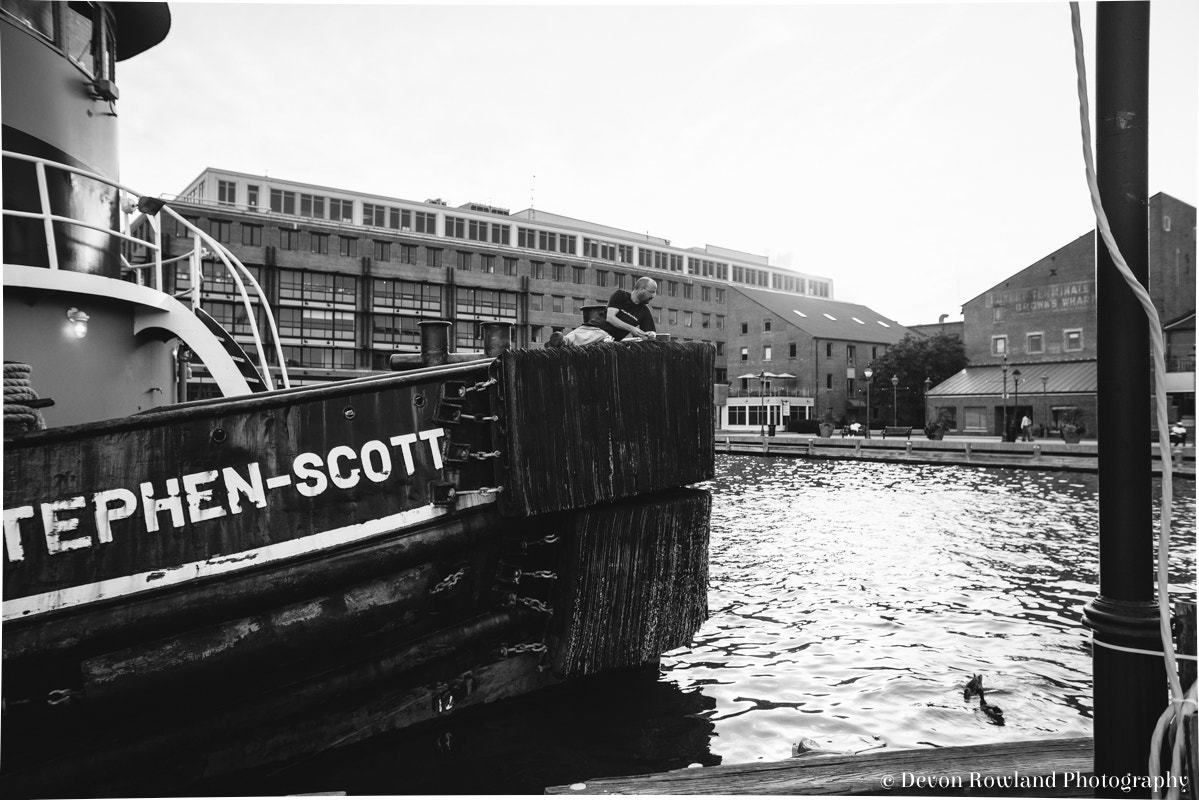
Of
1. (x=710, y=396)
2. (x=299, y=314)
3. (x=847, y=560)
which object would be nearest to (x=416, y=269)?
(x=299, y=314)

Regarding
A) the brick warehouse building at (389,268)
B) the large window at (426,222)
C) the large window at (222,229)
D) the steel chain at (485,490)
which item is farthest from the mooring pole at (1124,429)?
the large window at (426,222)

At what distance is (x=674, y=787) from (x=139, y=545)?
2678 millimetres

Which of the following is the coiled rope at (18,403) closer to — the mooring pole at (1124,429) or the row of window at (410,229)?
the mooring pole at (1124,429)

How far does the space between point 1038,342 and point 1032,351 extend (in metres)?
0.59

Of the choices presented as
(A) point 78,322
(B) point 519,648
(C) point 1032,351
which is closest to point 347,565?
(B) point 519,648

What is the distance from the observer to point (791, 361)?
5612 cm

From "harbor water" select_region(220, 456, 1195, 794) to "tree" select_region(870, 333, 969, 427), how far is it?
39419mm

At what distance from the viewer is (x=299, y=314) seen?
47.7 meters

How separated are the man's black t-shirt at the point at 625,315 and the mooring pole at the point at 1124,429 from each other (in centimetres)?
316

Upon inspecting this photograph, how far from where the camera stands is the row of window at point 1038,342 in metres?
39.1

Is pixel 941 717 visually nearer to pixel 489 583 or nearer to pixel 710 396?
pixel 710 396

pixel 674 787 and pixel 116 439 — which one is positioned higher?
pixel 116 439

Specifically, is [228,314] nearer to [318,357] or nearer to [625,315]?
[318,357]

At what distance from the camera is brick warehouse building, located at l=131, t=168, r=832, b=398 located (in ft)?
152
